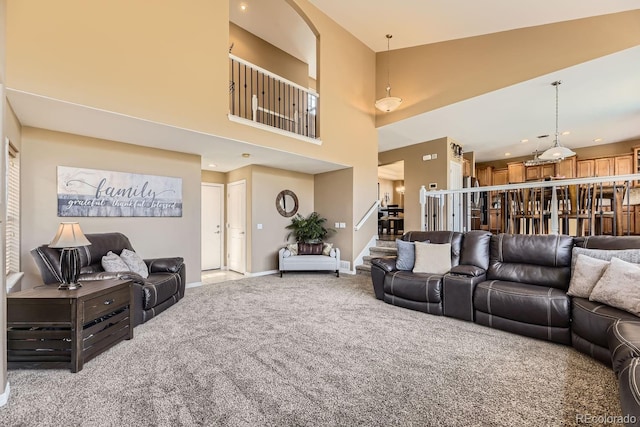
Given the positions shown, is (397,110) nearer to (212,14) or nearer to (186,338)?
(212,14)

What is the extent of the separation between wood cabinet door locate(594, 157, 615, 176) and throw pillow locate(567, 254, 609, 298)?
21.9 feet

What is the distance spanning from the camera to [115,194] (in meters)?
4.16

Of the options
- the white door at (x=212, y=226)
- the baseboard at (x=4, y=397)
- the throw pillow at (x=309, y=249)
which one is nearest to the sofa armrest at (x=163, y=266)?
the baseboard at (x=4, y=397)

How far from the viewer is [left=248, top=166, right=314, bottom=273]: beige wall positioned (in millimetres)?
6016

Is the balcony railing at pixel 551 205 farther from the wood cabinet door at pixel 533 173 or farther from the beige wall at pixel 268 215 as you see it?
the beige wall at pixel 268 215

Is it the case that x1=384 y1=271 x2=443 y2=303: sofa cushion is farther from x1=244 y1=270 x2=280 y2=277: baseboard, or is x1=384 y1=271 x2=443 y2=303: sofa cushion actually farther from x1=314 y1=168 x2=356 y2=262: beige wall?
x1=244 y1=270 x2=280 y2=277: baseboard

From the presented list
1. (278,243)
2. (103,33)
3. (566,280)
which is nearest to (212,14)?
(103,33)

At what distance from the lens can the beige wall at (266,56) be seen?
630 cm

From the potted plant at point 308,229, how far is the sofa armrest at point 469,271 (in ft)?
10.6

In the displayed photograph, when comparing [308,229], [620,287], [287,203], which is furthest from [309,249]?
[620,287]

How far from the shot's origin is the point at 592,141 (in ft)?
24.2

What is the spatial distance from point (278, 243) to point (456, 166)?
15.3 feet

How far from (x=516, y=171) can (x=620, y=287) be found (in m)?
7.65

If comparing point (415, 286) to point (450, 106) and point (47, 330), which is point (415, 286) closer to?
point (450, 106)
